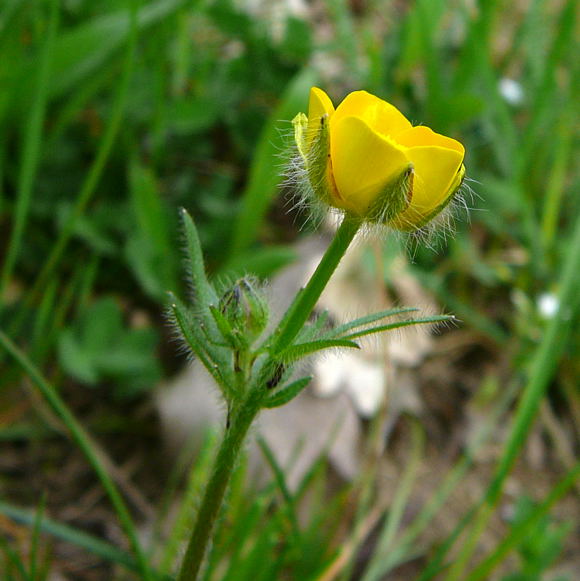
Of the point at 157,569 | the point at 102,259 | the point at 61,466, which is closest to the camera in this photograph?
the point at 157,569

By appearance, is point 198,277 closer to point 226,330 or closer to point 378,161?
point 226,330

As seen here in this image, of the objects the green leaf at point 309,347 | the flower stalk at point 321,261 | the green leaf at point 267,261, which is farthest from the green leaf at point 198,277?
the green leaf at point 267,261

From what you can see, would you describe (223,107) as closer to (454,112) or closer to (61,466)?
(454,112)

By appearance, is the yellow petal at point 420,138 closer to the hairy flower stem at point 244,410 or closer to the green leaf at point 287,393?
the hairy flower stem at point 244,410

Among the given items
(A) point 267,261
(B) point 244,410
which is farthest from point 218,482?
(A) point 267,261

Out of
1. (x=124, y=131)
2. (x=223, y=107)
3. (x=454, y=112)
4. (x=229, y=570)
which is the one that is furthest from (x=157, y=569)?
(x=454, y=112)

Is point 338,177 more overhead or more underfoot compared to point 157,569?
more overhead
